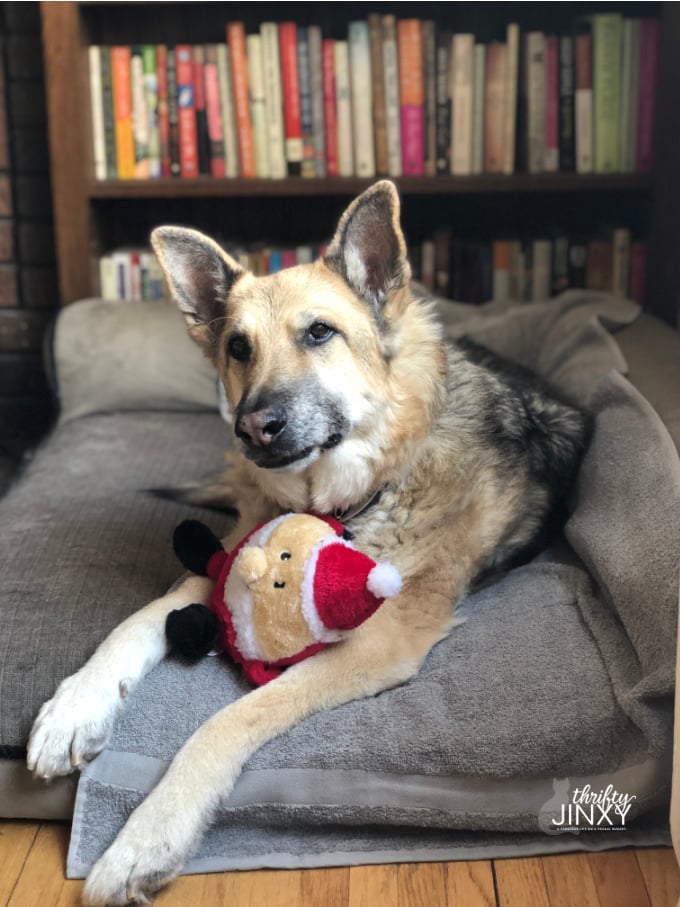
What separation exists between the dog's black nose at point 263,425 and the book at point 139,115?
5.61ft

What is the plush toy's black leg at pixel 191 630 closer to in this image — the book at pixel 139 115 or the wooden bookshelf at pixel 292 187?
the wooden bookshelf at pixel 292 187

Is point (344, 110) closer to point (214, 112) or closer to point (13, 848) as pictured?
point (214, 112)

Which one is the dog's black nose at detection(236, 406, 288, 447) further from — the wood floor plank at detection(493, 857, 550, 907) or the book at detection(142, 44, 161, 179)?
the book at detection(142, 44, 161, 179)

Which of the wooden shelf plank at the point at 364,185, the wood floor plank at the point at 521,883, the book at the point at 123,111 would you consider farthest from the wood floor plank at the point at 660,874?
the book at the point at 123,111

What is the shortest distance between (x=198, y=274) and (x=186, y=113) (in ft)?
4.36

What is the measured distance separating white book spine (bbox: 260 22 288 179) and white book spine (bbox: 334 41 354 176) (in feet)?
0.56

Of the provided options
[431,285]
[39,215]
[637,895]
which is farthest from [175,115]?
[637,895]

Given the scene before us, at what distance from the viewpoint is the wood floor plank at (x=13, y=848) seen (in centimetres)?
143

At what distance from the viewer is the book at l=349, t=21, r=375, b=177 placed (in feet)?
9.20

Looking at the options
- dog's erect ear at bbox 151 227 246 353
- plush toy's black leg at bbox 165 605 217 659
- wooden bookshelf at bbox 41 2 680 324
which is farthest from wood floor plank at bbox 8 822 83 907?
wooden bookshelf at bbox 41 2 680 324

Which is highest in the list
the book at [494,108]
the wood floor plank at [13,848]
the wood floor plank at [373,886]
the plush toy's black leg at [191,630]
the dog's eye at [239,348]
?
the book at [494,108]

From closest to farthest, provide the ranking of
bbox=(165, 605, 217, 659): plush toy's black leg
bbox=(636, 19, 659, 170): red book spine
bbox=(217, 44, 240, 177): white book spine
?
bbox=(165, 605, 217, 659): plush toy's black leg → bbox=(636, 19, 659, 170): red book spine → bbox=(217, 44, 240, 177): white book spine

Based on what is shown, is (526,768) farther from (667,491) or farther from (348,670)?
(667,491)

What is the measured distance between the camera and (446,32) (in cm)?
286
